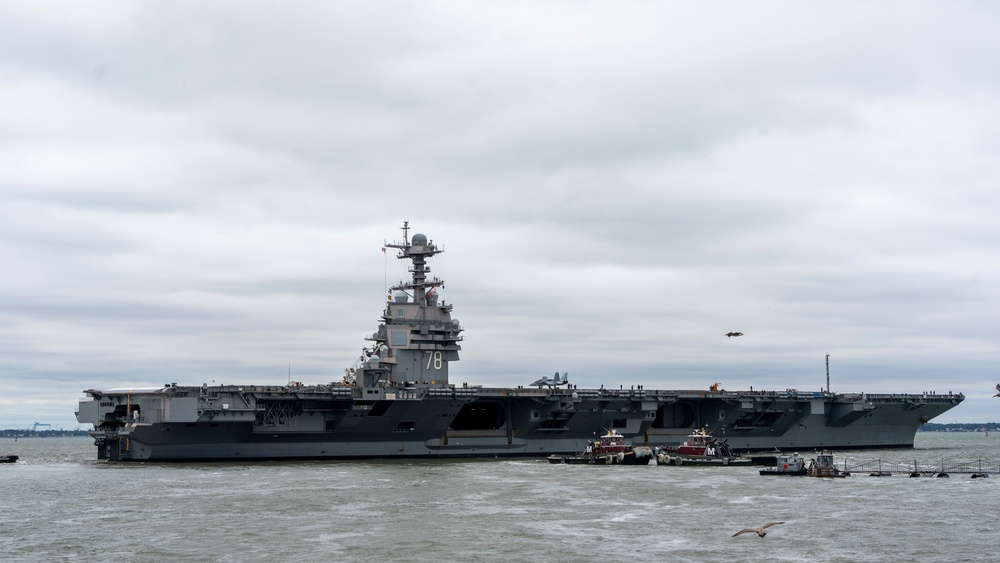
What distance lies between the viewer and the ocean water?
71.4 ft

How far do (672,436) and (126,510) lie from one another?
1169 inches

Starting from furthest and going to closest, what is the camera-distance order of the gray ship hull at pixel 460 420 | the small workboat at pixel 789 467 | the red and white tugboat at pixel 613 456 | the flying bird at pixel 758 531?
the red and white tugboat at pixel 613 456 < the gray ship hull at pixel 460 420 < the small workboat at pixel 789 467 < the flying bird at pixel 758 531

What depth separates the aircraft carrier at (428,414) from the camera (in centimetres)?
3997

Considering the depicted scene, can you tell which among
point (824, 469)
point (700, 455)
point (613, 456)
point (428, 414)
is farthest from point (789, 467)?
point (428, 414)

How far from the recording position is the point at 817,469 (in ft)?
123

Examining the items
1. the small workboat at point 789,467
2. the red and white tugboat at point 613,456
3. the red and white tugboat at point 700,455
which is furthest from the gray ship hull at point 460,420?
the small workboat at point 789,467

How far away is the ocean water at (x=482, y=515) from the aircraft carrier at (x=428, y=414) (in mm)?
2174

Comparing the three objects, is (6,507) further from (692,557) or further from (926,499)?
(926,499)

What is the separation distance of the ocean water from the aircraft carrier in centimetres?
217

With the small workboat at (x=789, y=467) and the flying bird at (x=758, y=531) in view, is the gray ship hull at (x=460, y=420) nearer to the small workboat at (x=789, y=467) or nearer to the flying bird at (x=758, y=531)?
the small workboat at (x=789, y=467)

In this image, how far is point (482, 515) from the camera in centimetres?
2677

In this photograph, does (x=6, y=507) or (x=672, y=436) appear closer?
(x=6, y=507)

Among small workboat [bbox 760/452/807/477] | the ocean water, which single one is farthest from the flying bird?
small workboat [bbox 760/452/807/477]

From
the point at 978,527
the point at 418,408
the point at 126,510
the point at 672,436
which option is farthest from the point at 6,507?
the point at 672,436
